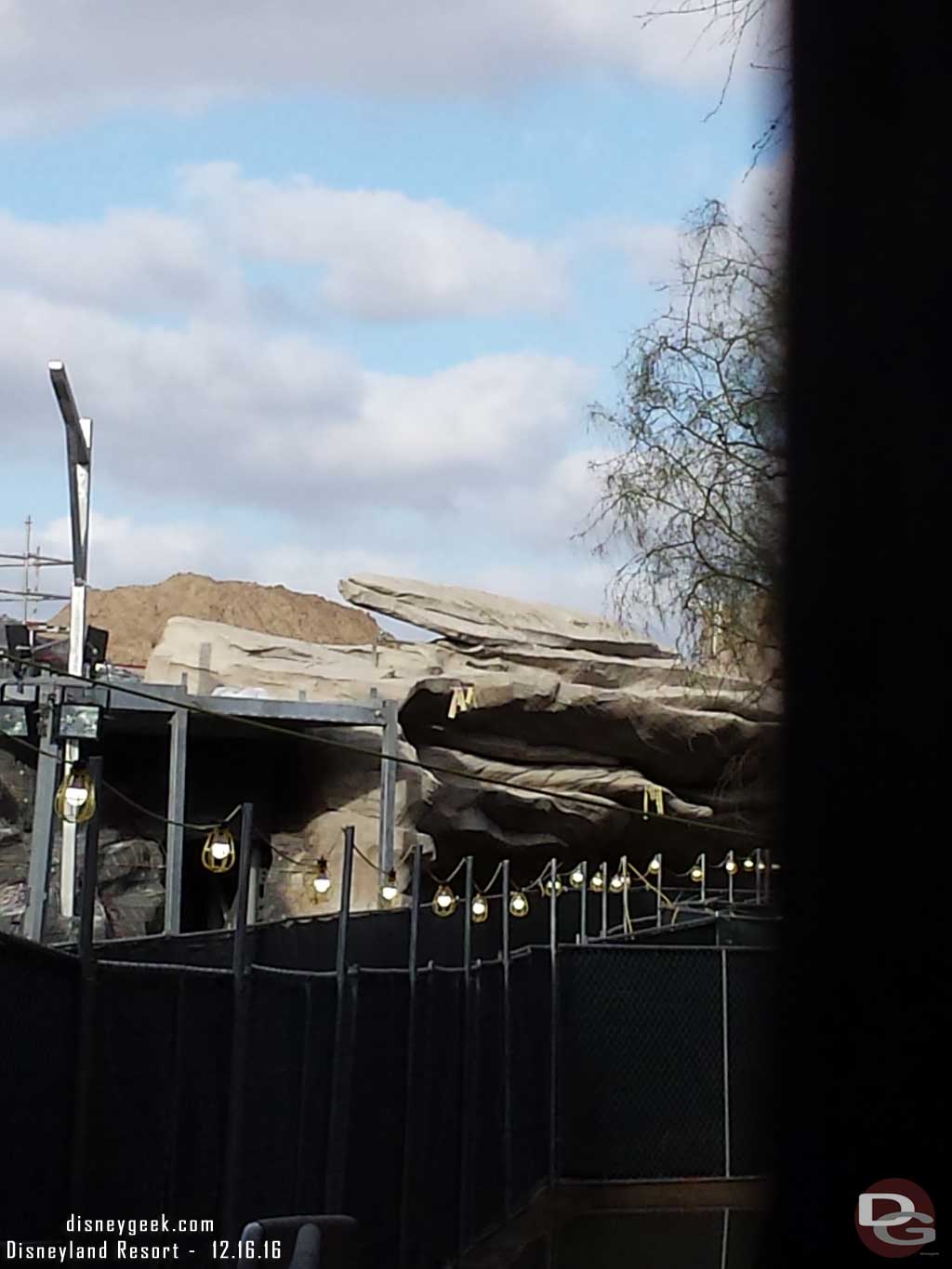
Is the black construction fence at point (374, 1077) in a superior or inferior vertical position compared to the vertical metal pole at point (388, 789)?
inferior

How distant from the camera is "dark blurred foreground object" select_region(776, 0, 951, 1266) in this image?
9.34ft

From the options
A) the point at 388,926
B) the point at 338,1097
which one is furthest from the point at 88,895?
the point at 388,926

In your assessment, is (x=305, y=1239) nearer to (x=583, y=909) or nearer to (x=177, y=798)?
(x=583, y=909)

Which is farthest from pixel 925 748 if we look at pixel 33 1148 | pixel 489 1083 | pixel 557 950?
pixel 557 950

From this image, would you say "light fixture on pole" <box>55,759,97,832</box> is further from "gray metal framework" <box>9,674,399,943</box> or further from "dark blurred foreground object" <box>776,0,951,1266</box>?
"dark blurred foreground object" <box>776,0,951,1266</box>

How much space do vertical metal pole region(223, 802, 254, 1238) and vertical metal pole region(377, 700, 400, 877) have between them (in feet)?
45.5

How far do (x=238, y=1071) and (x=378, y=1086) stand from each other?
1.70m

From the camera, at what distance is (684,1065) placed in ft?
36.8

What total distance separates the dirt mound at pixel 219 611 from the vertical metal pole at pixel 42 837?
127 feet

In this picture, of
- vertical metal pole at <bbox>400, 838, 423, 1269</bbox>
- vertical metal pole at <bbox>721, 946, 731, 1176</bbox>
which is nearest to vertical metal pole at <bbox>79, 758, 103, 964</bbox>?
vertical metal pole at <bbox>400, 838, 423, 1269</bbox>

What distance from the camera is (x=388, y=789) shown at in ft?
65.5

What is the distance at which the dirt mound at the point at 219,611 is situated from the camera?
57.2 m

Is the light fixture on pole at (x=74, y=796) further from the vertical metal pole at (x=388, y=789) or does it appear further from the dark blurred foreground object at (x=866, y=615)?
the vertical metal pole at (x=388, y=789)

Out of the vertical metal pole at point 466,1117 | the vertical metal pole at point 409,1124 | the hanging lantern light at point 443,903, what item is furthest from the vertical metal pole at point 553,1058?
the vertical metal pole at point 409,1124
